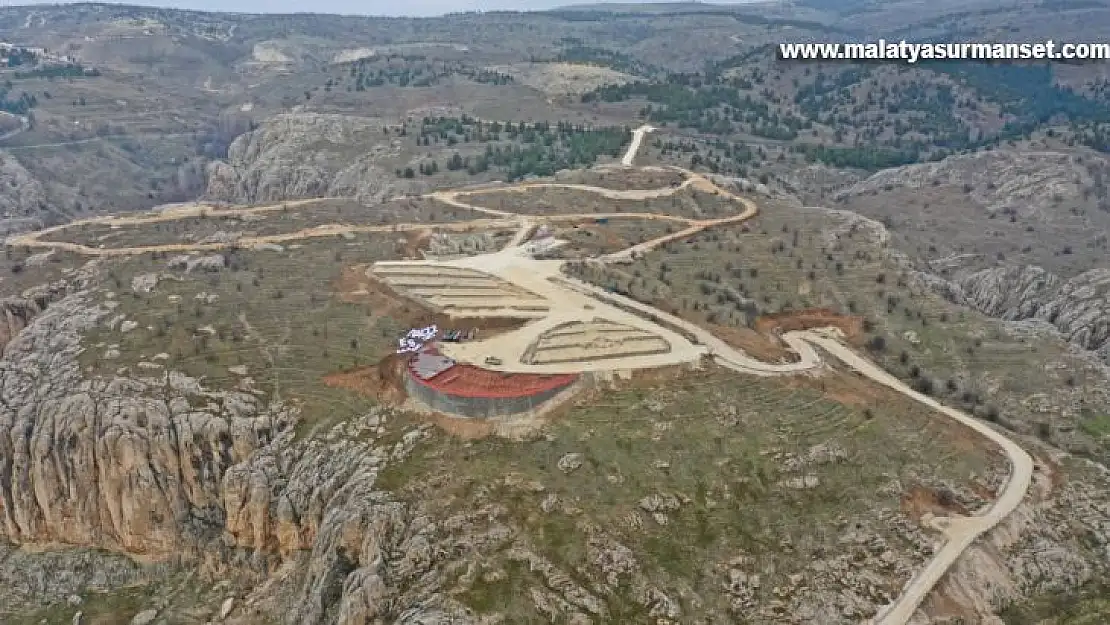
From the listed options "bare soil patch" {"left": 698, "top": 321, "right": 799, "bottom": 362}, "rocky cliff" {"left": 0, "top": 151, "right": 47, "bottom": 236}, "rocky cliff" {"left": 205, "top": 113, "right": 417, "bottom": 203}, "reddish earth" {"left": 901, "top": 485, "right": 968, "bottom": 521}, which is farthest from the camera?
"rocky cliff" {"left": 205, "top": 113, "right": 417, "bottom": 203}

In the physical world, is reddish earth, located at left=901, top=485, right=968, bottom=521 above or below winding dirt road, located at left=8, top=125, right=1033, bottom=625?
below

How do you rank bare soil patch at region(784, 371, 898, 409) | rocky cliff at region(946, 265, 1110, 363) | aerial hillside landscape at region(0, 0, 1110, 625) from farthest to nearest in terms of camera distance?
rocky cliff at region(946, 265, 1110, 363) → bare soil patch at region(784, 371, 898, 409) → aerial hillside landscape at region(0, 0, 1110, 625)

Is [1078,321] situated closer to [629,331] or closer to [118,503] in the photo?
[629,331]

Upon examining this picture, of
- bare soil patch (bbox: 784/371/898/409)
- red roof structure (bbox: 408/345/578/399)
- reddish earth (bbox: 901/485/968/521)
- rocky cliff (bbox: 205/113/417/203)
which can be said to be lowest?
rocky cliff (bbox: 205/113/417/203)

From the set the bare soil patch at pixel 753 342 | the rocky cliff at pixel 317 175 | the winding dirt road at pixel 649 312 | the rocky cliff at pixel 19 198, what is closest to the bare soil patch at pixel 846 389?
the winding dirt road at pixel 649 312

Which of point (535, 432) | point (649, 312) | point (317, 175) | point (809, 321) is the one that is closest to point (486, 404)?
point (535, 432)

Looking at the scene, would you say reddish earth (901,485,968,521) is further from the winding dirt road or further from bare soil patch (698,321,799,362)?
bare soil patch (698,321,799,362)

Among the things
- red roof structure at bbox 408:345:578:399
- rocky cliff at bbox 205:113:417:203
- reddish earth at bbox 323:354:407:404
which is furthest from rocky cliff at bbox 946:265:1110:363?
rocky cliff at bbox 205:113:417:203

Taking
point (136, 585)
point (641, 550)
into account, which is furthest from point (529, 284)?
point (136, 585)

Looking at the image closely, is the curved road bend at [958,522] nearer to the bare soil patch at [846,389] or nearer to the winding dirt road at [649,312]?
the winding dirt road at [649,312]
